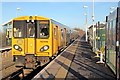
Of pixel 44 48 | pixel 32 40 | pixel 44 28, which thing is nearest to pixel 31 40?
pixel 32 40

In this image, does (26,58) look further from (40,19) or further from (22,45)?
(40,19)

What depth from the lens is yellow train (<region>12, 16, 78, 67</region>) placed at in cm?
1653

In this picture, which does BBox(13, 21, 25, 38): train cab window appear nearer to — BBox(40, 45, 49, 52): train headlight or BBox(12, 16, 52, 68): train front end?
BBox(12, 16, 52, 68): train front end

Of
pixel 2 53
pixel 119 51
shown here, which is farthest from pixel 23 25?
pixel 2 53

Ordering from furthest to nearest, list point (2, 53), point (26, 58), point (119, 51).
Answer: point (2, 53) → point (26, 58) → point (119, 51)

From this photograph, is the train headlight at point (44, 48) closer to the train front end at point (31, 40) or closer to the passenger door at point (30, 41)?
the train front end at point (31, 40)

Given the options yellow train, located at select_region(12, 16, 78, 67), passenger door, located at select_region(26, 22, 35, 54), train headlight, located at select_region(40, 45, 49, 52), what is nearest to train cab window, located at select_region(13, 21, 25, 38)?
yellow train, located at select_region(12, 16, 78, 67)

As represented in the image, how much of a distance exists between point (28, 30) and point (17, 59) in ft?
5.98

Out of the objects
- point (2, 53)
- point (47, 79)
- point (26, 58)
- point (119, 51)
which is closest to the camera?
point (119, 51)

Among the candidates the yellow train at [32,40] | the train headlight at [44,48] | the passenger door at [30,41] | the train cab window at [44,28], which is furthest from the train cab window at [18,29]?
the train headlight at [44,48]

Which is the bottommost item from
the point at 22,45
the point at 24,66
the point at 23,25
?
the point at 24,66

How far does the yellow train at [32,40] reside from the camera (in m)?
16.5

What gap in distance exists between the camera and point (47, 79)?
432 inches

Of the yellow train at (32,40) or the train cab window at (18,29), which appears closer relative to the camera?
the yellow train at (32,40)
